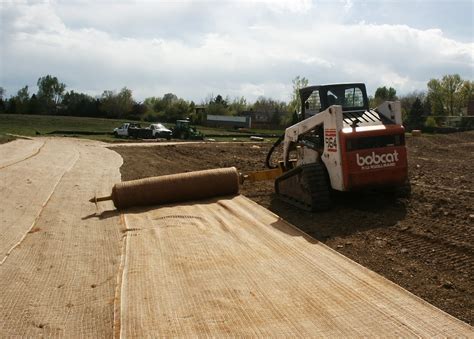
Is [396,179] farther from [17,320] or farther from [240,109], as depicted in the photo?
[240,109]

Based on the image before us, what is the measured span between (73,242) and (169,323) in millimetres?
3258

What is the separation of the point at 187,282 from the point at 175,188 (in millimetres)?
4601

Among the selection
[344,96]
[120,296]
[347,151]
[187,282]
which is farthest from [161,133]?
[120,296]

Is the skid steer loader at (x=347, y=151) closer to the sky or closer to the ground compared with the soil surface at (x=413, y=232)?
closer to the sky

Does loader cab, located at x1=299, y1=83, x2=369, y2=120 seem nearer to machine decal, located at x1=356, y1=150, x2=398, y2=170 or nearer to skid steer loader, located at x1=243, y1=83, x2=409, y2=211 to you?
skid steer loader, located at x1=243, y1=83, x2=409, y2=211

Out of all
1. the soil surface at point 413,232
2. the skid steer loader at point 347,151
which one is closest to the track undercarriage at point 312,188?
the skid steer loader at point 347,151

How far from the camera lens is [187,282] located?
204 inches

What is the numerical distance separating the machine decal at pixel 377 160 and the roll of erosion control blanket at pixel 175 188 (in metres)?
3.07

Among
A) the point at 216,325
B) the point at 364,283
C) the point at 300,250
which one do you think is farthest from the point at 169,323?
the point at 300,250

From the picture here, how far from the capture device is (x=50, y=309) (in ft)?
15.0

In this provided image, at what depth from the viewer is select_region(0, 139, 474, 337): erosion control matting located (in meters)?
4.16

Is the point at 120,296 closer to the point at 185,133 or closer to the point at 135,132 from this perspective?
the point at 185,133

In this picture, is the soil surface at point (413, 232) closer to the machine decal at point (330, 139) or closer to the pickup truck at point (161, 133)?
the machine decal at point (330, 139)

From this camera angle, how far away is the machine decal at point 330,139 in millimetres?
8243
